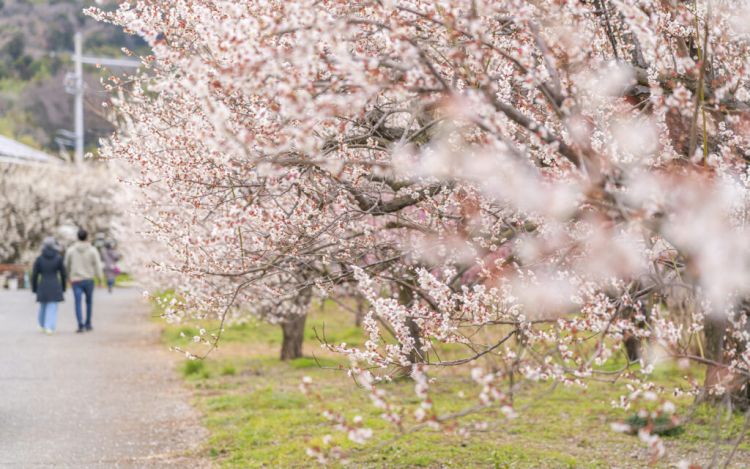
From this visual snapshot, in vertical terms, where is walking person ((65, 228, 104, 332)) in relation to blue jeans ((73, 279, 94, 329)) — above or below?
above

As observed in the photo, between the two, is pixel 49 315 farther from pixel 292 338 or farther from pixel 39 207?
pixel 39 207

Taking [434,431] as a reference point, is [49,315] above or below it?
above

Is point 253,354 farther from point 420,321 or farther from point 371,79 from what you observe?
point 371,79

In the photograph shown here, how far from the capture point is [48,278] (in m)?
16.4

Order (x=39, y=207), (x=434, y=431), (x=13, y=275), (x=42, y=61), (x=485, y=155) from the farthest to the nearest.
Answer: (x=42, y=61), (x=39, y=207), (x=13, y=275), (x=434, y=431), (x=485, y=155)

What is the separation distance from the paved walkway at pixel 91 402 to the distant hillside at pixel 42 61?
38.4 meters

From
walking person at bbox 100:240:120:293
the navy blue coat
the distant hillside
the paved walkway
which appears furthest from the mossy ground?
the distant hillside

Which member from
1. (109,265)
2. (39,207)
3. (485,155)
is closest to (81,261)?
(109,265)

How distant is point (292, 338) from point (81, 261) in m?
5.75

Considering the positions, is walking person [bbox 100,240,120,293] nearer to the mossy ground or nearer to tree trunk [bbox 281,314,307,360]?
tree trunk [bbox 281,314,307,360]

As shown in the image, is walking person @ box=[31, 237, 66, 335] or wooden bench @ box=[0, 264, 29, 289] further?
wooden bench @ box=[0, 264, 29, 289]

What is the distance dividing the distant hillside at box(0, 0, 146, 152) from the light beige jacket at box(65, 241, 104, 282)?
36264 mm

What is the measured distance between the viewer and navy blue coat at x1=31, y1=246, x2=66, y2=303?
16.3 meters

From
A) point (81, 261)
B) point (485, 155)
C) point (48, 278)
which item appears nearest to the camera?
point (485, 155)
